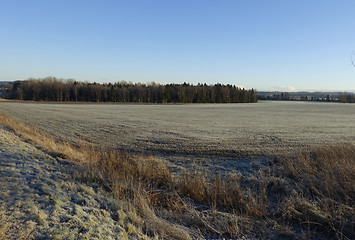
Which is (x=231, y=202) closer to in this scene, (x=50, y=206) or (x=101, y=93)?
(x=50, y=206)

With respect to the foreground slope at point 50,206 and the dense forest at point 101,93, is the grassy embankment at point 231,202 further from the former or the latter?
the dense forest at point 101,93

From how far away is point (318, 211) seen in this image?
19.1 feet

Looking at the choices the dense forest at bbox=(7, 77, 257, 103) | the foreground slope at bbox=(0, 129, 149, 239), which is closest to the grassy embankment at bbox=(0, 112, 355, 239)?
the foreground slope at bbox=(0, 129, 149, 239)

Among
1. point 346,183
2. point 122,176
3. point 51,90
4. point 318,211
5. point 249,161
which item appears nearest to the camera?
point 318,211

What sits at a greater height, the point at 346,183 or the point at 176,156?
the point at 346,183

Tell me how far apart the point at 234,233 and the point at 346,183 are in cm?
437

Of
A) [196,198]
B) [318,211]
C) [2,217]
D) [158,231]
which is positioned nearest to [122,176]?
[196,198]

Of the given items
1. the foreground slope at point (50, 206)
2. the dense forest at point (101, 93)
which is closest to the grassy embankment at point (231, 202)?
the foreground slope at point (50, 206)

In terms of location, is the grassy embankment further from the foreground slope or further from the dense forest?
the dense forest

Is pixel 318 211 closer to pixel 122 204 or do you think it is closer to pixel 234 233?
pixel 234 233

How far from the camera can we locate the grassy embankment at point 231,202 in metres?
5.20

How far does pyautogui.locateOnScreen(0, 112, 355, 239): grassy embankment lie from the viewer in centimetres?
520

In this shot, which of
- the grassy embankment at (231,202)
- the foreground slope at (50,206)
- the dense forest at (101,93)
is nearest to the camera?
the foreground slope at (50,206)

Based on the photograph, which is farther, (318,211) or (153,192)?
(153,192)
